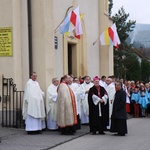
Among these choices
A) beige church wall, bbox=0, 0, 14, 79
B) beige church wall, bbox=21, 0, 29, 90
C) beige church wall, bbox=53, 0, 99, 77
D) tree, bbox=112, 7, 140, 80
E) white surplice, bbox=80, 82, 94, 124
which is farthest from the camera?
tree, bbox=112, 7, 140, 80

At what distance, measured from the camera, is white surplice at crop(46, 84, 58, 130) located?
13.5 metres

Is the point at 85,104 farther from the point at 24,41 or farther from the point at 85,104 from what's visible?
the point at 24,41

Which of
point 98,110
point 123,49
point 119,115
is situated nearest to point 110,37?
point 98,110

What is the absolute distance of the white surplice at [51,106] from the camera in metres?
13.5

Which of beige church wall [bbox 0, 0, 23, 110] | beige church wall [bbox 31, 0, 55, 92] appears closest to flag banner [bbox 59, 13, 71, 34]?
beige church wall [bbox 31, 0, 55, 92]

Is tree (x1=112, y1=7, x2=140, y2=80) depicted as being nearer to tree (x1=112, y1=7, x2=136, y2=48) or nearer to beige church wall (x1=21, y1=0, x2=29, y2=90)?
tree (x1=112, y1=7, x2=136, y2=48)

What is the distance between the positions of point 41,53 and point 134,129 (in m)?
4.17

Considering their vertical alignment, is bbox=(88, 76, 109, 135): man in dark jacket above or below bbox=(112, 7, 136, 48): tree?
below

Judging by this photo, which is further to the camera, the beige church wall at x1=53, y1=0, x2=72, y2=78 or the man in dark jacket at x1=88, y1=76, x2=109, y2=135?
the beige church wall at x1=53, y1=0, x2=72, y2=78

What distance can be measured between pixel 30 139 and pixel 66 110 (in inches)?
64.0

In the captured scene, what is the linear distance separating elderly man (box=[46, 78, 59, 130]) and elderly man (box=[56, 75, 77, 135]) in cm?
50

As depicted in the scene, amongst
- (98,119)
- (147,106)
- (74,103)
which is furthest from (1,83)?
(147,106)

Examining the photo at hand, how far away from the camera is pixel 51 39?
14734 mm

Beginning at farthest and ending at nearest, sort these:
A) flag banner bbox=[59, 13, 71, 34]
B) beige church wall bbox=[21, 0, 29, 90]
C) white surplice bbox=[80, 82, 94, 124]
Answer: flag banner bbox=[59, 13, 71, 34] → white surplice bbox=[80, 82, 94, 124] → beige church wall bbox=[21, 0, 29, 90]
